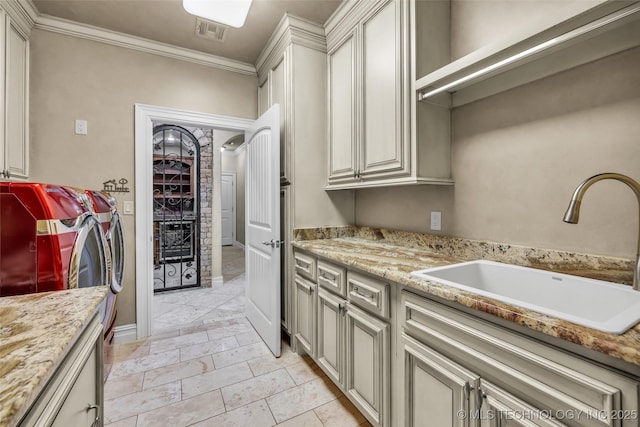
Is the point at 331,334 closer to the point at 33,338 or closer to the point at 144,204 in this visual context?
the point at 33,338

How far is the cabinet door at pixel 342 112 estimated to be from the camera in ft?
6.43

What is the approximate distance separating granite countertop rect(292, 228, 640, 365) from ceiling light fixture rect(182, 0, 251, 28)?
146 cm

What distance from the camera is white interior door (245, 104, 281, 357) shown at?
6.92 ft

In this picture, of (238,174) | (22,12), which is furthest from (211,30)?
(238,174)

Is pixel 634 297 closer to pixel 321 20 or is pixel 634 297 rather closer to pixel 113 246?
pixel 321 20

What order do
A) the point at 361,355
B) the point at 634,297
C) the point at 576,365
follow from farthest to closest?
the point at 361,355 < the point at 634,297 < the point at 576,365

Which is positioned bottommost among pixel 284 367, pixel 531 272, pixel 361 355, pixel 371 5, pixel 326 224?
pixel 284 367

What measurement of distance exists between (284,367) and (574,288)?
1.75 metres

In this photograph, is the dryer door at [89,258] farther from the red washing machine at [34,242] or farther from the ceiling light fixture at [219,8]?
the ceiling light fixture at [219,8]

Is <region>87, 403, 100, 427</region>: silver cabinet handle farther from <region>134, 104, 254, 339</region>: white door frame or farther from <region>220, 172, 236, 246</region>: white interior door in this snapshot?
<region>220, 172, 236, 246</region>: white interior door

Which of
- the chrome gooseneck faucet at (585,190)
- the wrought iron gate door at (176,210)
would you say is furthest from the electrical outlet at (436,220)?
the wrought iron gate door at (176,210)

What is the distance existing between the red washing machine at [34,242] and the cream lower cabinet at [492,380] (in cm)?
134

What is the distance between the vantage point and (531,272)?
1.20 metres

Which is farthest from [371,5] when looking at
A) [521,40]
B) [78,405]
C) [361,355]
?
[78,405]
